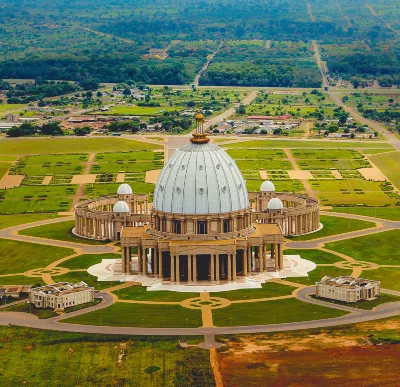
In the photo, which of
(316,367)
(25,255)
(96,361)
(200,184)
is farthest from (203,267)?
(316,367)

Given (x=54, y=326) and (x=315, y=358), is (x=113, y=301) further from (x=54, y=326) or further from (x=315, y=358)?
(x=315, y=358)

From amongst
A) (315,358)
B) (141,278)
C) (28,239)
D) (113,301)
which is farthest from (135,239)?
(315,358)

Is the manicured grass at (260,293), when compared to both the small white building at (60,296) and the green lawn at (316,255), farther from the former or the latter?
the small white building at (60,296)

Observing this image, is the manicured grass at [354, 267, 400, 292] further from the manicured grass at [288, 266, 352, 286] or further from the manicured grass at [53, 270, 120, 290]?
the manicured grass at [53, 270, 120, 290]

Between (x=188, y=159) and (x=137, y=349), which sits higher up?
(x=188, y=159)

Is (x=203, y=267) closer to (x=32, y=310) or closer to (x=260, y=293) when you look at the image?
(x=260, y=293)

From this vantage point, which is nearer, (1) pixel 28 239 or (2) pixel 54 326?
(2) pixel 54 326
